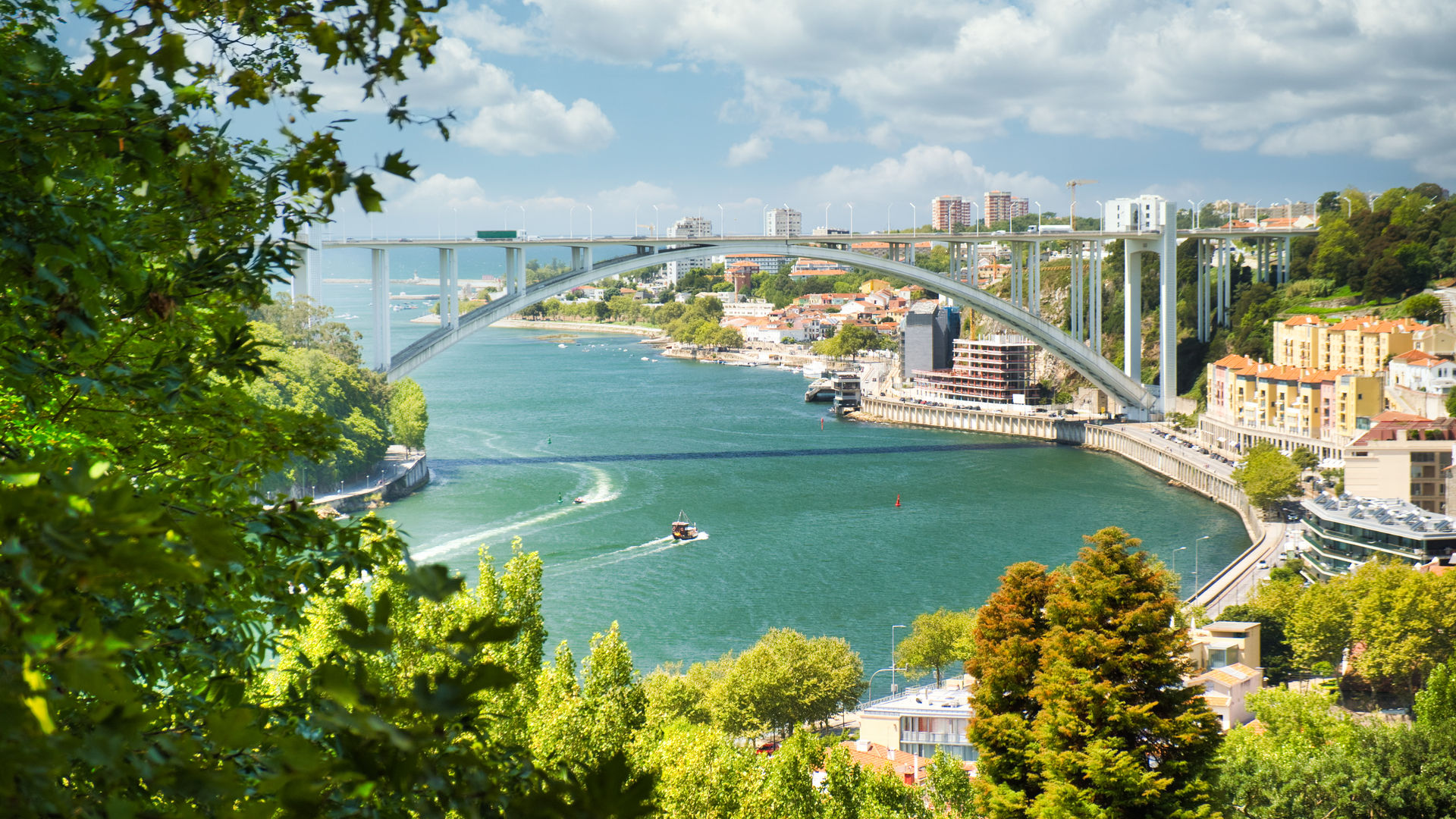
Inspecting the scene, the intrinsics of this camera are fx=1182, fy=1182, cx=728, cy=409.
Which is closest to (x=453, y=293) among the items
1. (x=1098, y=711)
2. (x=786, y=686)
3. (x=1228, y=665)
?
(x=786, y=686)

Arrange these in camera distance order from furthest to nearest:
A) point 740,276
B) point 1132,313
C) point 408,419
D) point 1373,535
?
1. point 740,276
2. point 1132,313
3. point 408,419
4. point 1373,535

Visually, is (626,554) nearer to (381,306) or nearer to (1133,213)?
(381,306)

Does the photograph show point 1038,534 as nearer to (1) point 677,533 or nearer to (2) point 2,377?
(1) point 677,533

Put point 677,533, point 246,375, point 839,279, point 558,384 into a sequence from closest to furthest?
point 246,375 < point 677,533 < point 558,384 < point 839,279

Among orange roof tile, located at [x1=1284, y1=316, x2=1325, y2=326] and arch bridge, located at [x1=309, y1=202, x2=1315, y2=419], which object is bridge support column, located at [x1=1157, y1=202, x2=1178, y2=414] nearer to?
arch bridge, located at [x1=309, y1=202, x2=1315, y2=419]

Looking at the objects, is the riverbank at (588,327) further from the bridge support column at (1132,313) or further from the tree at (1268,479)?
the tree at (1268,479)

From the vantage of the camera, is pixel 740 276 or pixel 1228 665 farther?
pixel 740 276

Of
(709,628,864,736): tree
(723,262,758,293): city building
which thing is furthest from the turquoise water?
(723,262,758,293): city building

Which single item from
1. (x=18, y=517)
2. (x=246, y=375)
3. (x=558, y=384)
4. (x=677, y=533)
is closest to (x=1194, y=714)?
(x=246, y=375)
